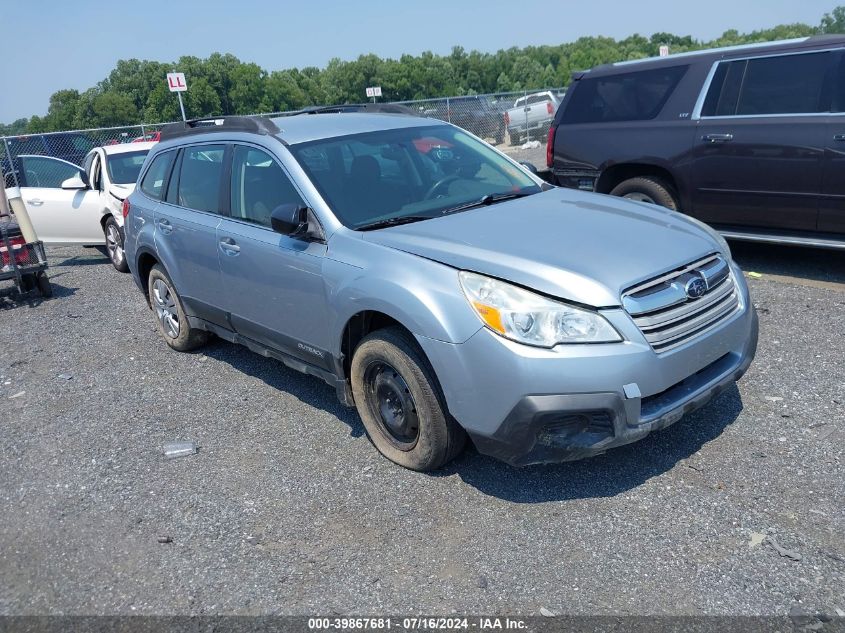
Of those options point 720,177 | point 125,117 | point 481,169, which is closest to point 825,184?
point 720,177

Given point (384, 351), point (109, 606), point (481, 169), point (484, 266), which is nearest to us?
point (109, 606)

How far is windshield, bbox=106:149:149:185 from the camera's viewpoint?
10117 millimetres

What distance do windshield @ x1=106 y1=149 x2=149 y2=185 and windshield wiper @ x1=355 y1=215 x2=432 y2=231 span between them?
723 cm

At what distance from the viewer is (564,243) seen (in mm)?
3584

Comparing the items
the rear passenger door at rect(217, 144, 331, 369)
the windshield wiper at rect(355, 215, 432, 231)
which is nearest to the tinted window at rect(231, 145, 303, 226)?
the rear passenger door at rect(217, 144, 331, 369)

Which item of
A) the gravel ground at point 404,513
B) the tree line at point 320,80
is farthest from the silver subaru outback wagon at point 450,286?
the tree line at point 320,80

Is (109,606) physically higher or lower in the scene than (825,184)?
lower

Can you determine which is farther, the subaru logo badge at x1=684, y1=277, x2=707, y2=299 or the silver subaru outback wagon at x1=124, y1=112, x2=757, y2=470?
the subaru logo badge at x1=684, y1=277, x2=707, y2=299

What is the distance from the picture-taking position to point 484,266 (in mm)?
3369

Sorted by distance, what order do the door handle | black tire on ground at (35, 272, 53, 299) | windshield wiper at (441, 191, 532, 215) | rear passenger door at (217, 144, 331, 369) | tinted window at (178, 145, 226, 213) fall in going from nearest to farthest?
rear passenger door at (217, 144, 331, 369) < windshield wiper at (441, 191, 532, 215) < the door handle < tinted window at (178, 145, 226, 213) < black tire on ground at (35, 272, 53, 299)

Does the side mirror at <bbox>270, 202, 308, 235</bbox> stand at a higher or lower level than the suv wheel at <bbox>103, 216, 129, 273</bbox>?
higher

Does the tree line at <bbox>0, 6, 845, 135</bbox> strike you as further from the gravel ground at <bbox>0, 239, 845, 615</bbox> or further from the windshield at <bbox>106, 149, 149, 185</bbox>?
the gravel ground at <bbox>0, 239, 845, 615</bbox>

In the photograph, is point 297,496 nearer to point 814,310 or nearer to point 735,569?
point 735,569

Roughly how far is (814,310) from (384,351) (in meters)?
3.88
